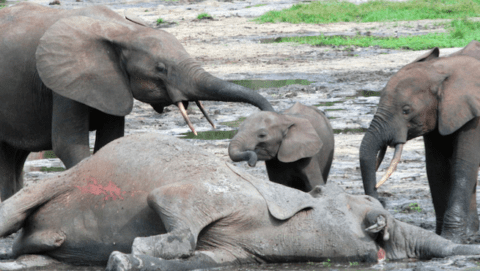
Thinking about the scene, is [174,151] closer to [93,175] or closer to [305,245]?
[93,175]

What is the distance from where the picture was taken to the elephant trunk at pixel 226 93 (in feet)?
22.3

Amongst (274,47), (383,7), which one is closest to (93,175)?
(274,47)

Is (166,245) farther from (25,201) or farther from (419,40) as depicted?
(419,40)

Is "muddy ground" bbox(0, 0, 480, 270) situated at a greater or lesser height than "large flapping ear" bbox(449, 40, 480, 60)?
lesser

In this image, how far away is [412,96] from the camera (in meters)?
6.81

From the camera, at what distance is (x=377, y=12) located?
25.4m

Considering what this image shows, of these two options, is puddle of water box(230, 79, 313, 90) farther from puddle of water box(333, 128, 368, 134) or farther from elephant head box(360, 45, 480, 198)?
elephant head box(360, 45, 480, 198)

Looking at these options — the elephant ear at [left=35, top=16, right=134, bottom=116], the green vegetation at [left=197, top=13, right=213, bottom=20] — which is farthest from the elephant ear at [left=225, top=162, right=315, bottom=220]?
the green vegetation at [left=197, top=13, right=213, bottom=20]

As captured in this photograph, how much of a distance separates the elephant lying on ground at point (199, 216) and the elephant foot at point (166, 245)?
0.31ft

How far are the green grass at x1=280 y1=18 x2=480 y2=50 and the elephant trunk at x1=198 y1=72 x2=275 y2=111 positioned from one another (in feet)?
38.5

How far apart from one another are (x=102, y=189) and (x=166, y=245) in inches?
26.6

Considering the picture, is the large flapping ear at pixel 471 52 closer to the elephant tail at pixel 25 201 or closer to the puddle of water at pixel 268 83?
the elephant tail at pixel 25 201

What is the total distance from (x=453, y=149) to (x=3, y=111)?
148 inches

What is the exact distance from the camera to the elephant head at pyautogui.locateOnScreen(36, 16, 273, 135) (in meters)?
6.96
